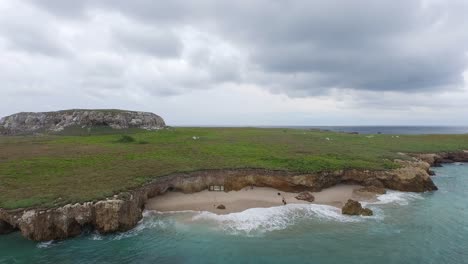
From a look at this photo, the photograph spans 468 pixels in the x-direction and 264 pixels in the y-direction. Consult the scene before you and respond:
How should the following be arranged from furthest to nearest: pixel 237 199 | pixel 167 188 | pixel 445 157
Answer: pixel 445 157, pixel 167 188, pixel 237 199

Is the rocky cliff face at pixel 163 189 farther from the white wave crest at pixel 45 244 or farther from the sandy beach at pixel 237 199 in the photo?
the sandy beach at pixel 237 199

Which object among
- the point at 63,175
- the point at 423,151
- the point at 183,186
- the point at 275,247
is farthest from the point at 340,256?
the point at 423,151

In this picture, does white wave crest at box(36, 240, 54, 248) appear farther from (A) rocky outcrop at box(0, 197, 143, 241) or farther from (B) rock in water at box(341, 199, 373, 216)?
(B) rock in water at box(341, 199, 373, 216)

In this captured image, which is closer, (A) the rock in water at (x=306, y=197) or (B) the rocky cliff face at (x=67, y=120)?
(A) the rock in water at (x=306, y=197)

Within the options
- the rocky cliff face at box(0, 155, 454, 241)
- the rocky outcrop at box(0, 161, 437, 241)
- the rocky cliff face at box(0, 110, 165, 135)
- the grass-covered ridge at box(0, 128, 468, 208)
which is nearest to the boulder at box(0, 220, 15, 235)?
the rocky cliff face at box(0, 155, 454, 241)

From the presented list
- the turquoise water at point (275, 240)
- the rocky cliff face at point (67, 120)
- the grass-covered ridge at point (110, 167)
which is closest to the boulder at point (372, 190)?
the grass-covered ridge at point (110, 167)

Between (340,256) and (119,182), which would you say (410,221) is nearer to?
(340,256)

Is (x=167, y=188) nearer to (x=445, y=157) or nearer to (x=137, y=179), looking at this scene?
(x=137, y=179)

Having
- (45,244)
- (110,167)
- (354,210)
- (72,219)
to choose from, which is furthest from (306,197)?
(45,244)
